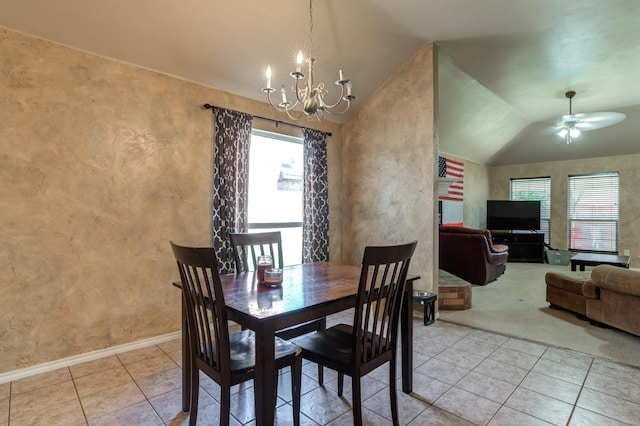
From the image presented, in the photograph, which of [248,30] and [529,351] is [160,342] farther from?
[529,351]

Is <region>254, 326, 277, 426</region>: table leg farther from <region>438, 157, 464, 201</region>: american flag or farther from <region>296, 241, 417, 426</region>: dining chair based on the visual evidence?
<region>438, 157, 464, 201</region>: american flag

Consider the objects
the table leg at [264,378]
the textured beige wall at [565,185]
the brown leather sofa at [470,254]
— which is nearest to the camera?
the table leg at [264,378]

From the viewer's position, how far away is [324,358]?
5.71 feet

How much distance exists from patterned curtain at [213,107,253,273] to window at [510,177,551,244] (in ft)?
24.2

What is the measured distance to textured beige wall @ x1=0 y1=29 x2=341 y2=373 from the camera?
2.37m

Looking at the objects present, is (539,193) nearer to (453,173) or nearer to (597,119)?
(453,173)

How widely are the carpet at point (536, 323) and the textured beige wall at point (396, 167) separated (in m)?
0.77

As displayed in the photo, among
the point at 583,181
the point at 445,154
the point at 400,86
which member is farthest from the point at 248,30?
→ the point at 583,181

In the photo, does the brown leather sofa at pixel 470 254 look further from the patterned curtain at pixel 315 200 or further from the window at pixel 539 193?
the window at pixel 539 193

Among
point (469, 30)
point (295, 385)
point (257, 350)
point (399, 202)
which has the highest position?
point (469, 30)

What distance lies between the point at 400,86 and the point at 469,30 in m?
0.86

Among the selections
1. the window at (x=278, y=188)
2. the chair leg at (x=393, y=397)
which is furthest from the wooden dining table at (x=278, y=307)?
the window at (x=278, y=188)

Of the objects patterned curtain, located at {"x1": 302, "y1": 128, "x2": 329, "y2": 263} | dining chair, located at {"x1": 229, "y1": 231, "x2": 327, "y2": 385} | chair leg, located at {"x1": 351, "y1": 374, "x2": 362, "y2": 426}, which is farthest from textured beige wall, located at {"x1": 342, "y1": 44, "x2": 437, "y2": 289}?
chair leg, located at {"x1": 351, "y1": 374, "x2": 362, "y2": 426}

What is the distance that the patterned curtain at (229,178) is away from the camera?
3.32 metres
